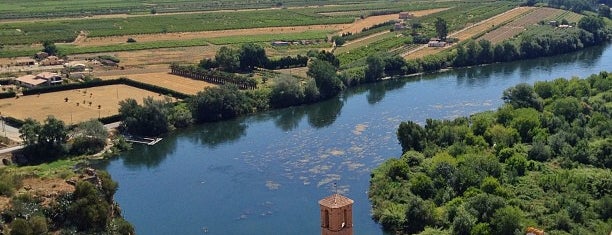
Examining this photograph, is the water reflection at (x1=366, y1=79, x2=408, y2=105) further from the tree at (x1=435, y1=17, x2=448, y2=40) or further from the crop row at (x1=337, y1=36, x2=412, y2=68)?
the tree at (x1=435, y1=17, x2=448, y2=40)

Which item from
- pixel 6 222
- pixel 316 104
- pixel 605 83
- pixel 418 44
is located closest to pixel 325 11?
pixel 418 44

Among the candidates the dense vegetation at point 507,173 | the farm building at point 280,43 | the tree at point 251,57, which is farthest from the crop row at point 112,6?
the dense vegetation at point 507,173

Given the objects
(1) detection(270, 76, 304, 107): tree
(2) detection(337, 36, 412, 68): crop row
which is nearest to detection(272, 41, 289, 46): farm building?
(2) detection(337, 36, 412, 68): crop row

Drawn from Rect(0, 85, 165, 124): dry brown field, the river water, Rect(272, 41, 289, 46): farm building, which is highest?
Rect(272, 41, 289, 46): farm building

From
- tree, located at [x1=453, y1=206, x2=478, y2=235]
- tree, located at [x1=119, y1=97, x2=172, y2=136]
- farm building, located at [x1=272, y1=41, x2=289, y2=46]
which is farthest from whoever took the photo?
farm building, located at [x1=272, y1=41, x2=289, y2=46]

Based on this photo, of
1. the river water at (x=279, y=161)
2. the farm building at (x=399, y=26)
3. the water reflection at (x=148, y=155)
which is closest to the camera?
the river water at (x=279, y=161)

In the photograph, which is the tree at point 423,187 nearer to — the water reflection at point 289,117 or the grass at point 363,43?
the water reflection at point 289,117
